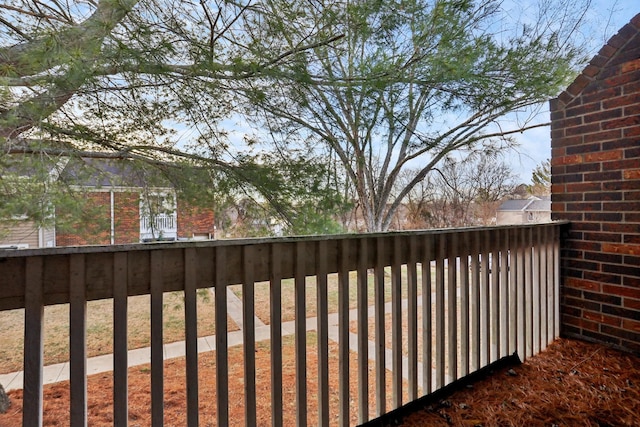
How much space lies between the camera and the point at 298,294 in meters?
1.56

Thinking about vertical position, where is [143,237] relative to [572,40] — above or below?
below

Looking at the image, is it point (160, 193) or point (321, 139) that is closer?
point (160, 193)

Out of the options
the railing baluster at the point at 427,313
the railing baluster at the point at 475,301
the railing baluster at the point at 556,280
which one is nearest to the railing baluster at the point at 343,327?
the railing baluster at the point at 427,313

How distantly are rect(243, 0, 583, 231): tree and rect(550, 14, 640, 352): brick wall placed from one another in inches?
31.3

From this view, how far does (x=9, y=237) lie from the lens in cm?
127

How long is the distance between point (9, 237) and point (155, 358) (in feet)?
2.39

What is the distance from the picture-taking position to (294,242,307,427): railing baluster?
1.56 meters

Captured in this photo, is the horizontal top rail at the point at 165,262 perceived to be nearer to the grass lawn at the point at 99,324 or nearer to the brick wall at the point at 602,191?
the grass lawn at the point at 99,324

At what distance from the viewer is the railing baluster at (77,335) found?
1128mm

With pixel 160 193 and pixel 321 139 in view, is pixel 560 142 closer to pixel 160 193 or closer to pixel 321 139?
pixel 321 139

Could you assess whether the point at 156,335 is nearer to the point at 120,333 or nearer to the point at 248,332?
the point at 120,333

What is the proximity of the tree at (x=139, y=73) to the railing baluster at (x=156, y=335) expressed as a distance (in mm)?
485

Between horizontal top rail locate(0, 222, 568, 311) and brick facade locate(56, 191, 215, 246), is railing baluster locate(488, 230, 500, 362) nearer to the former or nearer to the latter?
horizontal top rail locate(0, 222, 568, 311)

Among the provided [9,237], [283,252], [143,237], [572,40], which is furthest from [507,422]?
[572,40]
